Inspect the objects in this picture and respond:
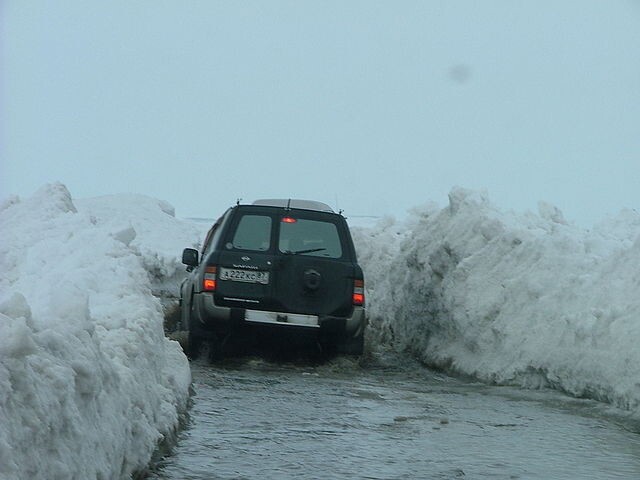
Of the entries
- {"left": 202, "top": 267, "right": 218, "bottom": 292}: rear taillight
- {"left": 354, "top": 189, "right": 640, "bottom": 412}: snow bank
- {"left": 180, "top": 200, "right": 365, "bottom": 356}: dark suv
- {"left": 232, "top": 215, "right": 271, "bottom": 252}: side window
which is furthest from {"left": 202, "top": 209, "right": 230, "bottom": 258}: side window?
{"left": 354, "top": 189, "right": 640, "bottom": 412}: snow bank

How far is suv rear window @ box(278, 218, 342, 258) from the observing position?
444 inches

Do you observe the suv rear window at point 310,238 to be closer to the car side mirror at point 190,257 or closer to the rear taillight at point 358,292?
the rear taillight at point 358,292

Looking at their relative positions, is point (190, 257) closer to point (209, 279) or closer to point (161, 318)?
point (209, 279)

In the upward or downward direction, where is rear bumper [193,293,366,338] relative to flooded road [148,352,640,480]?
upward

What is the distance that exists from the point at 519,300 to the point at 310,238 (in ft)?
7.72

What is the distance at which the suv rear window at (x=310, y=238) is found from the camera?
37.0 ft

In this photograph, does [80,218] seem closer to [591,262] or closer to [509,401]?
[509,401]

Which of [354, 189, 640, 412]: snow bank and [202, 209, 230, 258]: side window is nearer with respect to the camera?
[354, 189, 640, 412]: snow bank

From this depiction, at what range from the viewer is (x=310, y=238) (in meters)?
11.5

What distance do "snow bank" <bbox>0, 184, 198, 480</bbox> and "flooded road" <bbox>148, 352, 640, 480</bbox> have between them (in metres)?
0.41

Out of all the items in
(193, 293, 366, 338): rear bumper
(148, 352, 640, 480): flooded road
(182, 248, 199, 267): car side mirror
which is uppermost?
A: (182, 248, 199, 267): car side mirror

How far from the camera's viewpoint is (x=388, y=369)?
1275 cm

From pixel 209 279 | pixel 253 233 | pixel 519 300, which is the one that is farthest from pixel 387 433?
pixel 519 300

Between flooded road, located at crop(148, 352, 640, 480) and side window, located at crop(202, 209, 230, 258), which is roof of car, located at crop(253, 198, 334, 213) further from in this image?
flooded road, located at crop(148, 352, 640, 480)
